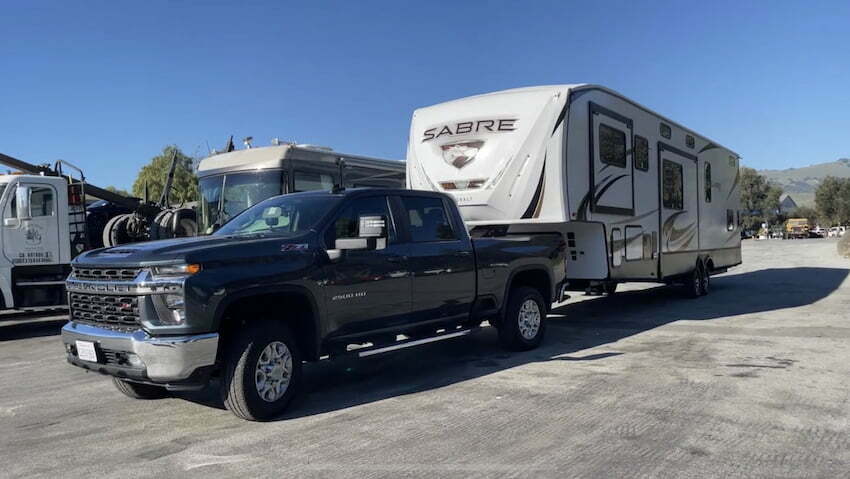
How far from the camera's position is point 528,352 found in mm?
8336

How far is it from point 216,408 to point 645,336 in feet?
20.6

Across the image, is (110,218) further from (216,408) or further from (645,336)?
(645,336)

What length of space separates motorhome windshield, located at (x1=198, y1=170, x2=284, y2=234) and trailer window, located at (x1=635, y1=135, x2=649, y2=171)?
21.9ft

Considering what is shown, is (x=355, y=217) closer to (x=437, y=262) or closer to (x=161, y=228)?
(x=437, y=262)

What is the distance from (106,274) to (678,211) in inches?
440

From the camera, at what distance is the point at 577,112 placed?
961cm

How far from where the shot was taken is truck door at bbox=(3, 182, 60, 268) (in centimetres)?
1088

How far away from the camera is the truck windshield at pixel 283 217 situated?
6.15m

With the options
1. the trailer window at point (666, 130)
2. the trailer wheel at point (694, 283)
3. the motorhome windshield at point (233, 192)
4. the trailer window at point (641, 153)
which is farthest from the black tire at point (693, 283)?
the motorhome windshield at point (233, 192)

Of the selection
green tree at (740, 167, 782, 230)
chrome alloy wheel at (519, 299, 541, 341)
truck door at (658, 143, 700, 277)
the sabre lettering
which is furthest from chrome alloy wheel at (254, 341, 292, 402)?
green tree at (740, 167, 782, 230)

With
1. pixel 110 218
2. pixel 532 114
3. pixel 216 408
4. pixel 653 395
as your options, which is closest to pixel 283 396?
pixel 216 408

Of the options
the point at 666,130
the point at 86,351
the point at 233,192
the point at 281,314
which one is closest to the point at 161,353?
the point at 86,351

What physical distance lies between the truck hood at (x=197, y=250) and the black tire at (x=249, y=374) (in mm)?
633

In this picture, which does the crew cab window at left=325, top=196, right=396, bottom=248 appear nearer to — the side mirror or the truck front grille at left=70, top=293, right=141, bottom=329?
the truck front grille at left=70, top=293, right=141, bottom=329
